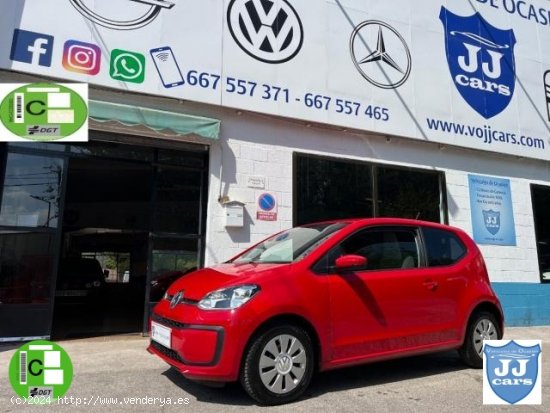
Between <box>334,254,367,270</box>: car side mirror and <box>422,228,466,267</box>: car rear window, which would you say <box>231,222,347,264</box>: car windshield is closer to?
<box>334,254,367,270</box>: car side mirror

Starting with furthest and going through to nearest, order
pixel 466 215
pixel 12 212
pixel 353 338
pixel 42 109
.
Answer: pixel 466 215
pixel 12 212
pixel 42 109
pixel 353 338

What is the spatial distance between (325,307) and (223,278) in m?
0.97

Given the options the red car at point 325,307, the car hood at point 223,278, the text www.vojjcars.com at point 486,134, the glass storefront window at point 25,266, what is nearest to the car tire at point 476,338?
the red car at point 325,307

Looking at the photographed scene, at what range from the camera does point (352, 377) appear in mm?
5188

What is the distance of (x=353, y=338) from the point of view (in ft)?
15.2

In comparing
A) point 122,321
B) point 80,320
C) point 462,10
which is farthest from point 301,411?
point 462,10

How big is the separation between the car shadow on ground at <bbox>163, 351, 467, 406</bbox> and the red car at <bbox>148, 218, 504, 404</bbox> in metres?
0.32

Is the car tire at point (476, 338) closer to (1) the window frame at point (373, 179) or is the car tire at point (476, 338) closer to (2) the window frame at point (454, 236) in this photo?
(2) the window frame at point (454, 236)

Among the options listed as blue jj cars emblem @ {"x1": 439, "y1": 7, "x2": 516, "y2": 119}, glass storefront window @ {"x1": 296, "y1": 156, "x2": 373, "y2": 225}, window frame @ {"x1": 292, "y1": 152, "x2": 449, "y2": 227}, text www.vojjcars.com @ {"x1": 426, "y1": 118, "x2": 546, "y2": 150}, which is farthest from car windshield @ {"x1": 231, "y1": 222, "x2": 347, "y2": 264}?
blue jj cars emblem @ {"x1": 439, "y1": 7, "x2": 516, "y2": 119}

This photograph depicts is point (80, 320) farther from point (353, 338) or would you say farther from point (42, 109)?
point (353, 338)

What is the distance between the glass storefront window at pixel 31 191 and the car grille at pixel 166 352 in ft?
11.0

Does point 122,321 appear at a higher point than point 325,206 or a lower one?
lower

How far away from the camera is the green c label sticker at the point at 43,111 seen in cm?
584

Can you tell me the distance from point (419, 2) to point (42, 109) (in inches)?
315
